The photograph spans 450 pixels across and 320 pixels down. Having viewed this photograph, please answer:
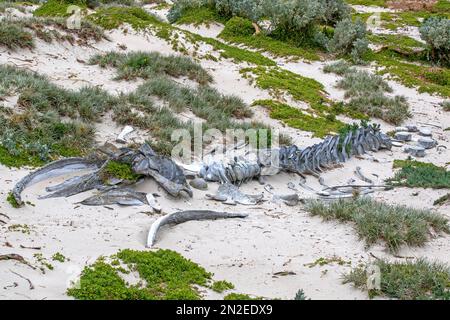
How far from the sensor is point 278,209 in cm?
732

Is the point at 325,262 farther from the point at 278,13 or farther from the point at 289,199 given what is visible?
the point at 278,13

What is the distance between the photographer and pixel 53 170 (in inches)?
275

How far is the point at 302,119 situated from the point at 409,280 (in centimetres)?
691

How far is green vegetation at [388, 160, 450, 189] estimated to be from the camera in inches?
333

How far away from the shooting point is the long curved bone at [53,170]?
632 centimetres

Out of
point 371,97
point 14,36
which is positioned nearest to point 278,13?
point 371,97

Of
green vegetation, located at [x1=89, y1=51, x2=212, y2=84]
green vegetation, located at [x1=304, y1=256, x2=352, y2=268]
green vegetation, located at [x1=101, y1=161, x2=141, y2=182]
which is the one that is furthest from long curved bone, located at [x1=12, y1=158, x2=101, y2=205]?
green vegetation, located at [x1=89, y1=51, x2=212, y2=84]

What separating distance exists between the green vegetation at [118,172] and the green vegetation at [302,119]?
4.70m

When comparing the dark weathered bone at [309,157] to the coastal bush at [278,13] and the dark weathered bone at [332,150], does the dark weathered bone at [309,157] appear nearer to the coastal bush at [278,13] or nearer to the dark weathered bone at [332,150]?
A: the dark weathered bone at [332,150]

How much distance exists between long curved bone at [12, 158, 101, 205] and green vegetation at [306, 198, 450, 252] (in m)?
2.85

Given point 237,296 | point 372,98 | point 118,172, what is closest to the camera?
point 237,296

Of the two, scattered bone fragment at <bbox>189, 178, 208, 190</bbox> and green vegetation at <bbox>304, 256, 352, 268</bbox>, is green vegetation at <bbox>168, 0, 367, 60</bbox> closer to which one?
scattered bone fragment at <bbox>189, 178, 208, 190</bbox>
